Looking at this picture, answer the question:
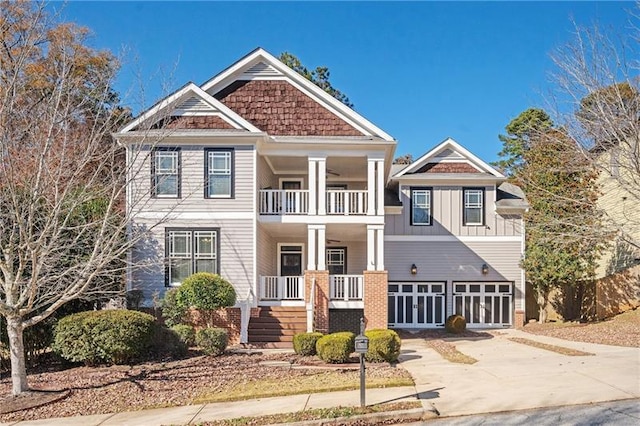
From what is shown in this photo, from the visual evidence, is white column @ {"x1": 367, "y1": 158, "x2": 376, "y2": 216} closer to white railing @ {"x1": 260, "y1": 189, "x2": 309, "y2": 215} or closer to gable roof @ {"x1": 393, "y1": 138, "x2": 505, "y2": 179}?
white railing @ {"x1": 260, "y1": 189, "x2": 309, "y2": 215}

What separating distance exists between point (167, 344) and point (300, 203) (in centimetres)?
664

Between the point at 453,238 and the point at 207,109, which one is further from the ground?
the point at 207,109

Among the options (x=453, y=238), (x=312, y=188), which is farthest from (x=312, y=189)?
(x=453, y=238)

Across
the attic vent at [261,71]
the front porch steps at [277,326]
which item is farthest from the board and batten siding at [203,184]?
the front porch steps at [277,326]

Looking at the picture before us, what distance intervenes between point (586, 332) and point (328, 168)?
10.9 m

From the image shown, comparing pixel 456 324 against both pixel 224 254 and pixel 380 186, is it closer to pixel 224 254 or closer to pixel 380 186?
pixel 380 186

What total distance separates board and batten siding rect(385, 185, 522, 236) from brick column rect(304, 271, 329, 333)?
6.81 metres

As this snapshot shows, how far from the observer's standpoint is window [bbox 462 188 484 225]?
24.2 m

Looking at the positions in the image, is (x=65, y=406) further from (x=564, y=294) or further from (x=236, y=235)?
A: (x=564, y=294)

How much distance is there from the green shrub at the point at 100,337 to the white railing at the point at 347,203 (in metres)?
7.85

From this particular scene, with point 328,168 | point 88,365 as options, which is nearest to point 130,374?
→ point 88,365

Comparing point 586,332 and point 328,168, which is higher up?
point 328,168

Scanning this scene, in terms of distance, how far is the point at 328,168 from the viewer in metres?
21.9

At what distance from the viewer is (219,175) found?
58.6ft
